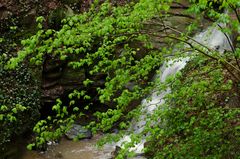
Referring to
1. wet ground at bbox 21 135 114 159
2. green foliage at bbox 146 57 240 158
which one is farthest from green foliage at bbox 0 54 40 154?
green foliage at bbox 146 57 240 158

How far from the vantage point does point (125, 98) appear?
14.9 ft

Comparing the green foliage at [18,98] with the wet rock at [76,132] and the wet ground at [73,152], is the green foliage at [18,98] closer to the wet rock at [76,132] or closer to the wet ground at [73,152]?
the wet ground at [73,152]

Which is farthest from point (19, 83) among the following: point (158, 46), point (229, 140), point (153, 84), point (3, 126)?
point (229, 140)

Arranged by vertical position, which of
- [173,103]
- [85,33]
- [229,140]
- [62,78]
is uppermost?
[85,33]

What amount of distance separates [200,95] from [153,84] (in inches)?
25.0

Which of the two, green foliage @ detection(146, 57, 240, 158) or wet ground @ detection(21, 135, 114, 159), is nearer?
green foliage @ detection(146, 57, 240, 158)

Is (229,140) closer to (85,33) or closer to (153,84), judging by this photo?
(153,84)

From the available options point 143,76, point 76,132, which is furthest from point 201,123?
point 76,132

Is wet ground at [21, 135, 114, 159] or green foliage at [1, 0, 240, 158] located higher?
green foliage at [1, 0, 240, 158]

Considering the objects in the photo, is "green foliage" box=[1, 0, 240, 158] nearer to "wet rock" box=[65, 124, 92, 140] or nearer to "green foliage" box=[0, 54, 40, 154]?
"green foliage" box=[0, 54, 40, 154]

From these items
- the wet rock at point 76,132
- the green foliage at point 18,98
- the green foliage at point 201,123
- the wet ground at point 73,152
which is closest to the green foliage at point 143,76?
the green foliage at point 201,123

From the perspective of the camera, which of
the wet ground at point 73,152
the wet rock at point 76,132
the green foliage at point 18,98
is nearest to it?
the green foliage at point 18,98

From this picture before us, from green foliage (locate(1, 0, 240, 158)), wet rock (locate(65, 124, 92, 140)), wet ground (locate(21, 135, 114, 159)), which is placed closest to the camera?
green foliage (locate(1, 0, 240, 158))

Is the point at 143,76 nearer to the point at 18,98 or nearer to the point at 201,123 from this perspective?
the point at 201,123
